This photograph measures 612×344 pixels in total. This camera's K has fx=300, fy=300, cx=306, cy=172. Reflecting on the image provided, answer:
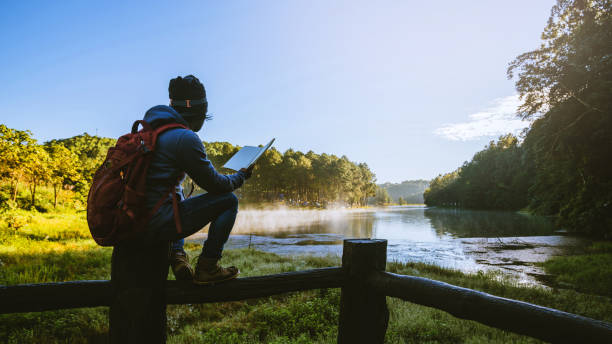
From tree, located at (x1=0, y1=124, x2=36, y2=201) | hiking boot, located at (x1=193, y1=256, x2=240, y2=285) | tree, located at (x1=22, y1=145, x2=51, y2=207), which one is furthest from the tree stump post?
tree, located at (x1=22, y1=145, x2=51, y2=207)

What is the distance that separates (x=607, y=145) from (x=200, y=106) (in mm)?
16557

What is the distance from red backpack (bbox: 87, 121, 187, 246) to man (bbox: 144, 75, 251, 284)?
60 mm

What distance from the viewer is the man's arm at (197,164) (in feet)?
5.91

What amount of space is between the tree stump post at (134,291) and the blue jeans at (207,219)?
0.54 feet

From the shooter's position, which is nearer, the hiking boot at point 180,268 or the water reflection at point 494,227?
the hiking boot at point 180,268

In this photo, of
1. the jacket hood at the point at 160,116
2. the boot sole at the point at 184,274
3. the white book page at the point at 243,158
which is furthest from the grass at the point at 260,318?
the jacket hood at the point at 160,116

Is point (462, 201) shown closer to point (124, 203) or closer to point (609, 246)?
point (609, 246)

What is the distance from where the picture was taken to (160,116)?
1.91 m

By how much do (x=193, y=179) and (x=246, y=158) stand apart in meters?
0.49

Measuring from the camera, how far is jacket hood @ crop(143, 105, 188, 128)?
1894 mm

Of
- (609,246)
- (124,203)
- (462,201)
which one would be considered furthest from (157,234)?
(462,201)

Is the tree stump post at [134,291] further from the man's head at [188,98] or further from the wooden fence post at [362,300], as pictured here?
the wooden fence post at [362,300]

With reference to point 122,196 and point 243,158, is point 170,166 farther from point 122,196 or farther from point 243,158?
point 243,158

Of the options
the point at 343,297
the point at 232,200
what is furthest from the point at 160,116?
the point at 343,297
